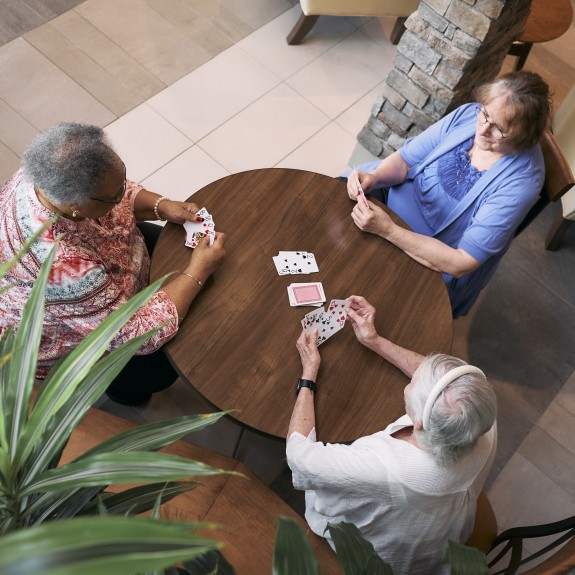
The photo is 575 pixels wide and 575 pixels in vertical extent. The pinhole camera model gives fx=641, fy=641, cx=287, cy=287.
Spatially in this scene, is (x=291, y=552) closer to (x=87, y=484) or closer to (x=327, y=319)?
(x=87, y=484)

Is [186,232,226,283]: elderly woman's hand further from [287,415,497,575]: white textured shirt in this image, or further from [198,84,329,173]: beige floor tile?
[198,84,329,173]: beige floor tile

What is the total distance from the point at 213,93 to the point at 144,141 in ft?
1.67

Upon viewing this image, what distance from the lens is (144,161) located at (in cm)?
332

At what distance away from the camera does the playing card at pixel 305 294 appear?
6.77ft

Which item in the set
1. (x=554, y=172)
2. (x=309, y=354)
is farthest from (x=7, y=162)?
(x=554, y=172)

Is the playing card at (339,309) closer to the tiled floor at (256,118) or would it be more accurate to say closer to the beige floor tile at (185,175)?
the tiled floor at (256,118)

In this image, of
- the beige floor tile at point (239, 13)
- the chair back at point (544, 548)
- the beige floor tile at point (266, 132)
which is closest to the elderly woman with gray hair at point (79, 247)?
the chair back at point (544, 548)

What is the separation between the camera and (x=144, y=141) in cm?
338

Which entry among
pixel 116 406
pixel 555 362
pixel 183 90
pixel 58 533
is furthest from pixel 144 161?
pixel 58 533

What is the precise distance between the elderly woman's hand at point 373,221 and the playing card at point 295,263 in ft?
0.75

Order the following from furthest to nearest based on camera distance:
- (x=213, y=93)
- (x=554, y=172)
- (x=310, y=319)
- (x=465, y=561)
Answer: (x=213, y=93) → (x=554, y=172) → (x=310, y=319) → (x=465, y=561)

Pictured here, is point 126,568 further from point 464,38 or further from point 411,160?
point 464,38

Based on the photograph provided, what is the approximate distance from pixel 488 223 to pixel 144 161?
187 centimetres

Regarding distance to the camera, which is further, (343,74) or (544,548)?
(343,74)
